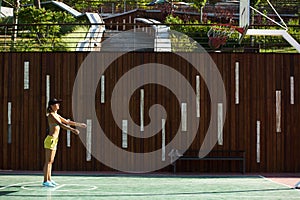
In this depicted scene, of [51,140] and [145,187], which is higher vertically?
[51,140]

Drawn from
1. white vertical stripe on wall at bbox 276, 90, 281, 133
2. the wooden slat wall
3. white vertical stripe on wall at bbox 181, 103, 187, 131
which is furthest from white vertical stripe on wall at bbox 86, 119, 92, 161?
white vertical stripe on wall at bbox 276, 90, 281, 133

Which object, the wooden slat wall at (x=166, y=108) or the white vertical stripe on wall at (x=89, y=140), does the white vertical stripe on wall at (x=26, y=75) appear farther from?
the white vertical stripe on wall at (x=89, y=140)

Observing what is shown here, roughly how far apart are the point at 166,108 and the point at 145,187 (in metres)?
4.26

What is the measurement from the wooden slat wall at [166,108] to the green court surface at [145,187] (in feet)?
4.52

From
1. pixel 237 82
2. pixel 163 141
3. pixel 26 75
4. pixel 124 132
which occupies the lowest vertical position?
pixel 163 141

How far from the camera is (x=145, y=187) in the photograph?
37.9 ft

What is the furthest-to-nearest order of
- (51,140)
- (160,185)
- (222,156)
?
(222,156)
(160,185)
(51,140)

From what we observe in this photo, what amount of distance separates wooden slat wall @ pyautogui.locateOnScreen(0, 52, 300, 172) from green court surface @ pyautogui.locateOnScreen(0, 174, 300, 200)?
4.52 feet

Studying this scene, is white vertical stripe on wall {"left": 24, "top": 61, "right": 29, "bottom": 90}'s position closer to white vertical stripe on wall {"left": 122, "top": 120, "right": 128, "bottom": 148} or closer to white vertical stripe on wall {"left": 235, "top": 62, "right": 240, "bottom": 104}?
white vertical stripe on wall {"left": 122, "top": 120, "right": 128, "bottom": 148}

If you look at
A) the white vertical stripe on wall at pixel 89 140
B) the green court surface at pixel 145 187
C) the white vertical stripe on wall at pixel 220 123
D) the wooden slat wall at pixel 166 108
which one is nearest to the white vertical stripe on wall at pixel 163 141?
the wooden slat wall at pixel 166 108

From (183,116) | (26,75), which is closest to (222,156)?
(183,116)

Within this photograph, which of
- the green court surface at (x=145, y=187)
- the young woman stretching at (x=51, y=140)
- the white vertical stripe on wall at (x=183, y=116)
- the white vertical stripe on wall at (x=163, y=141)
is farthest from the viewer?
the white vertical stripe on wall at (x=183, y=116)

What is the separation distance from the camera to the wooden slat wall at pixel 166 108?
15422 millimetres

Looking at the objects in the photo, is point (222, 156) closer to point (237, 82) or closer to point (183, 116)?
point (183, 116)
